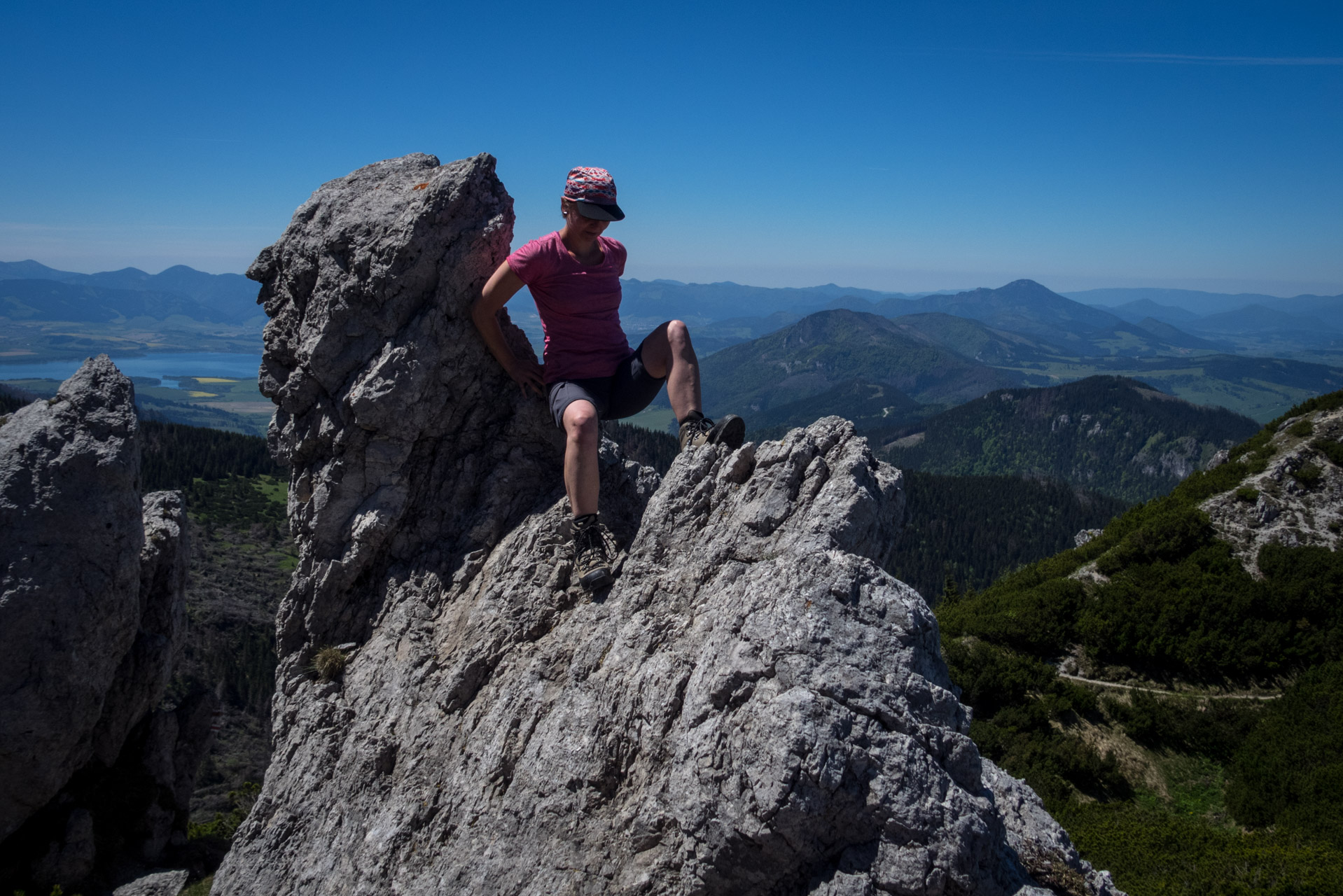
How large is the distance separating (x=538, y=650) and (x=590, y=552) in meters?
1.28

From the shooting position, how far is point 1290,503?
29.4 m

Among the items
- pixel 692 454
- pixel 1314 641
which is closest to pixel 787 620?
pixel 692 454

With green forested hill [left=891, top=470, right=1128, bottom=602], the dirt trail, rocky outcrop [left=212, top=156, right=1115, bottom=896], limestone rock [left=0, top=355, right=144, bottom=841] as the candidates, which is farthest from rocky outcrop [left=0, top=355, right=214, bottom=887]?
green forested hill [left=891, top=470, right=1128, bottom=602]

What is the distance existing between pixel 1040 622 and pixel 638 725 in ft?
80.8

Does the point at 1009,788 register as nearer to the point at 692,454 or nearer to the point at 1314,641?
the point at 692,454

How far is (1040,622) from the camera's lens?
2694 cm

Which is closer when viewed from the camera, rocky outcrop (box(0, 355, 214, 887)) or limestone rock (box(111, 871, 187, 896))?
rocky outcrop (box(0, 355, 214, 887))

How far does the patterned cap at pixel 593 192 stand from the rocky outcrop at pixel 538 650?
1907 mm

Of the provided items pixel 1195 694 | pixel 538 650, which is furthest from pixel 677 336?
pixel 1195 694

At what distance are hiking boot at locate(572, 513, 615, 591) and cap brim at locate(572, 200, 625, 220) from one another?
3660 mm

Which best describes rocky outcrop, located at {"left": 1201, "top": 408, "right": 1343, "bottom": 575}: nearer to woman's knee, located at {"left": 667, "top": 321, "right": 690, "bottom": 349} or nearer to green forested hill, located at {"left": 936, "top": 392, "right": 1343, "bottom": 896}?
green forested hill, located at {"left": 936, "top": 392, "right": 1343, "bottom": 896}

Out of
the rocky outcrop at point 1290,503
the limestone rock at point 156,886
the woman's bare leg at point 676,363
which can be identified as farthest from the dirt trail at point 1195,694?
the limestone rock at point 156,886

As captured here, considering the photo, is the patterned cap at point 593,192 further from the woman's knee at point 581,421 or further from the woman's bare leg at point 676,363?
the woman's knee at point 581,421

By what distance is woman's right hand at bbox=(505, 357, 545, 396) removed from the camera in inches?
413
